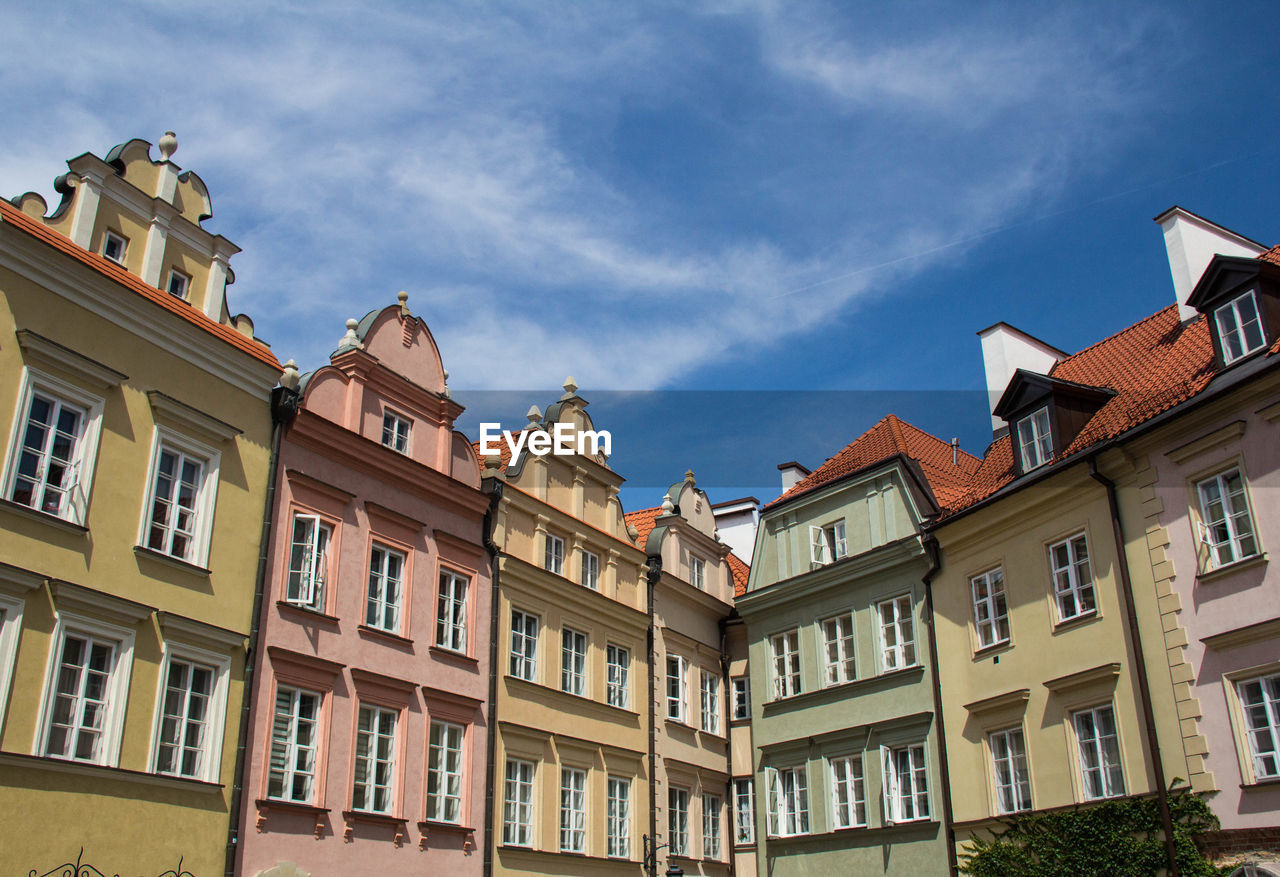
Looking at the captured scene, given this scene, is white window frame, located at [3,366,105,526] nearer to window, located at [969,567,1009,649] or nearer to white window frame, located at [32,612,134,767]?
white window frame, located at [32,612,134,767]

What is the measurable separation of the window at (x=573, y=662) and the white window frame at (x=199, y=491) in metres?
8.91

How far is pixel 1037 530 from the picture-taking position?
2231 centimetres

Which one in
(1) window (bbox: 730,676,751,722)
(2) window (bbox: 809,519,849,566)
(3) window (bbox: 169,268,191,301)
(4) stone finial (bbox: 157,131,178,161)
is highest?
(4) stone finial (bbox: 157,131,178,161)

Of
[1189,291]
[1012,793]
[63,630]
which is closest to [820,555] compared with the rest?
[1012,793]

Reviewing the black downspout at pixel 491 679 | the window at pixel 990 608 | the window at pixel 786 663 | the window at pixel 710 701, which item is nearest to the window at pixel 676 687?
the window at pixel 710 701

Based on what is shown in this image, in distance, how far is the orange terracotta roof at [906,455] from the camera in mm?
27391

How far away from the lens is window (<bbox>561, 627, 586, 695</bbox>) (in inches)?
989

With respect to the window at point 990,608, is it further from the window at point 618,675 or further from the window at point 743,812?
the window at point 618,675

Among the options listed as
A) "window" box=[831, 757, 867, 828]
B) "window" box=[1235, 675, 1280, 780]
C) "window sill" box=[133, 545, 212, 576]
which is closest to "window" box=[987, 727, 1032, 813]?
"window" box=[831, 757, 867, 828]

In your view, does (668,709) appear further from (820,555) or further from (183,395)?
(183,395)

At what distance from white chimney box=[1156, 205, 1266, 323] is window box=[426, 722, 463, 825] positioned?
16.2m

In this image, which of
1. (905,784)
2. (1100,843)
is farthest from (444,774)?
(1100,843)

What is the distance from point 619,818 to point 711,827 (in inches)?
135

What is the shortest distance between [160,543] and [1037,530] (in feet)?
50.1
